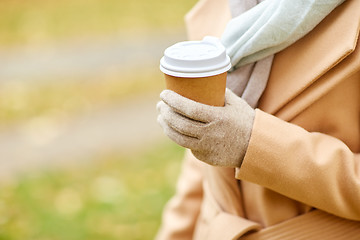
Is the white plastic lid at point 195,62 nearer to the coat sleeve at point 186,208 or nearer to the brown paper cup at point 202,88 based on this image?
the brown paper cup at point 202,88

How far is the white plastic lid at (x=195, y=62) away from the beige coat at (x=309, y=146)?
199mm

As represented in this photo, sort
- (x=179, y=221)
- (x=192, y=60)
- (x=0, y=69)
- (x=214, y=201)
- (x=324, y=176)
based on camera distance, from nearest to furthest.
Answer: (x=192, y=60), (x=324, y=176), (x=214, y=201), (x=179, y=221), (x=0, y=69)

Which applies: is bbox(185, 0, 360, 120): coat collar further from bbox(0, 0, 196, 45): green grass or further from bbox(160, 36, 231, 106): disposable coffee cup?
bbox(0, 0, 196, 45): green grass

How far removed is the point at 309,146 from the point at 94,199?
275 centimetres

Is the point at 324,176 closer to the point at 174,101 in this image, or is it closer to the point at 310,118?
the point at 310,118

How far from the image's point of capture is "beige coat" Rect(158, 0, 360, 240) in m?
1.14

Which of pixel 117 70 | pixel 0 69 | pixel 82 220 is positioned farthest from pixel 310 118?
pixel 0 69

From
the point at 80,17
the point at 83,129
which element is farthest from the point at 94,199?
the point at 80,17

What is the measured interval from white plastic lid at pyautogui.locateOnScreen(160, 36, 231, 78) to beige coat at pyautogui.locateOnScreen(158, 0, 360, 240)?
0.20 metres

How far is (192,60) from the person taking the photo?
3.38ft

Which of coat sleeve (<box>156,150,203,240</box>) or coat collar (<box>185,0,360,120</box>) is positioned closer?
coat collar (<box>185,0,360,120</box>)

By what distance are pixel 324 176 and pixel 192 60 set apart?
18.9 inches

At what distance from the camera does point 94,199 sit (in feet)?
11.9

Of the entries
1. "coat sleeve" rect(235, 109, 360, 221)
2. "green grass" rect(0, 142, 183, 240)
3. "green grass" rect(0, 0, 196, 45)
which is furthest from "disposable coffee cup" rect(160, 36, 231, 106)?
"green grass" rect(0, 0, 196, 45)
